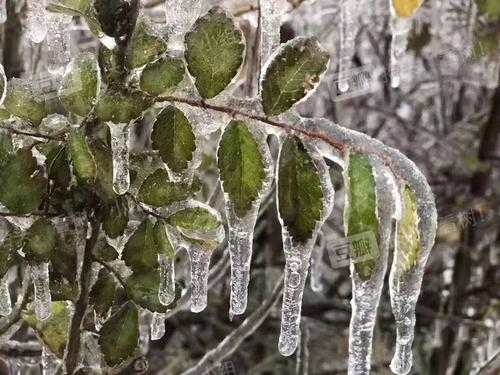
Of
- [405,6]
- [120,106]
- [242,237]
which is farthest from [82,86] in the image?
[405,6]

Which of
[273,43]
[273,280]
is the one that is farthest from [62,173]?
[273,280]

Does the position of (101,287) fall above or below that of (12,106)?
below

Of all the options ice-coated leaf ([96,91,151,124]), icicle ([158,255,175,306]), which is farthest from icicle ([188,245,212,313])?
ice-coated leaf ([96,91,151,124])

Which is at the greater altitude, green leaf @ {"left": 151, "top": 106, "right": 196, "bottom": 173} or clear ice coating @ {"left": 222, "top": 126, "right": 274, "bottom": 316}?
green leaf @ {"left": 151, "top": 106, "right": 196, "bottom": 173}

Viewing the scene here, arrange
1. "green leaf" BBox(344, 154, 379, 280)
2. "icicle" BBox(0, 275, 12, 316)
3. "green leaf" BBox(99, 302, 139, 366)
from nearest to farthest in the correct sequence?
"green leaf" BBox(344, 154, 379, 280), "green leaf" BBox(99, 302, 139, 366), "icicle" BBox(0, 275, 12, 316)

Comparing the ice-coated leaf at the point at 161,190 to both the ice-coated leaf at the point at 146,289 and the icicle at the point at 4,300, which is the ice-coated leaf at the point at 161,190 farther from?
the icicle at the point at 4,300

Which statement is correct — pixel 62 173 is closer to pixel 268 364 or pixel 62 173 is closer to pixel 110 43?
pixel 110 43

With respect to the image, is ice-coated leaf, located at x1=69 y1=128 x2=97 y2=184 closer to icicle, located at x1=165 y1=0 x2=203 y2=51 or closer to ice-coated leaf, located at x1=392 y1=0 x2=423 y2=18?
icicle, located at x1=165 y1=0 x2=203 y2=51
